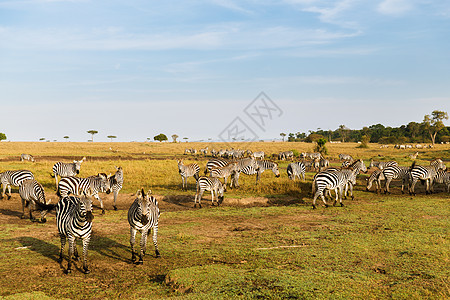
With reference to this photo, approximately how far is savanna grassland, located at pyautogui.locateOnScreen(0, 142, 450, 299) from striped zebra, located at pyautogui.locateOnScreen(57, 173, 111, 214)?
1136 mm

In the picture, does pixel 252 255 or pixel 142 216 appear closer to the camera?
pixel 142 216

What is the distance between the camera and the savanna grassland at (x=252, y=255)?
24.8ft

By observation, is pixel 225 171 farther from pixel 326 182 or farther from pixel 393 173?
pixel 393 173

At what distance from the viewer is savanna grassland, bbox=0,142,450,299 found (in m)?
7.57

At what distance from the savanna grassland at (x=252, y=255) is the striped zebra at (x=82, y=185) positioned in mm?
1136

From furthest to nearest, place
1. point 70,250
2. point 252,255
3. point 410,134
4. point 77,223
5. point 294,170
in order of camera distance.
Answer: point 410,134
point 294,170
point 252,255
point 70,250
point 77,223

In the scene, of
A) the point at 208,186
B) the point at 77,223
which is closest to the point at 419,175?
the point at 208,186

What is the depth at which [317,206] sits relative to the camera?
17672 millimetres

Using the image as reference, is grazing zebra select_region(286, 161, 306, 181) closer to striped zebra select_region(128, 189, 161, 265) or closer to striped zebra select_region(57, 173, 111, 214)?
striped zebra select_region(57, 173, 111, 214)

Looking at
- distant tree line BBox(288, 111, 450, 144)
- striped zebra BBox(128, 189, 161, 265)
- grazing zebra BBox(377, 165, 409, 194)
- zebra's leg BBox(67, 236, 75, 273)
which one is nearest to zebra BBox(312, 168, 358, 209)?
grazing zebra BBox(377, 165, 409, 194)

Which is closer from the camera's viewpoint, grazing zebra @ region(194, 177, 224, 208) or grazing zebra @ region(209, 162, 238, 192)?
grazing zebra @ region(194, 177, 224, 208)

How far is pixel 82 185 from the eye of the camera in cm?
1698

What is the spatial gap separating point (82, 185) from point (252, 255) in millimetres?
10640

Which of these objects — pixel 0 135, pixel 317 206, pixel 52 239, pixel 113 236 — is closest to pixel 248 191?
pixel 317 206
